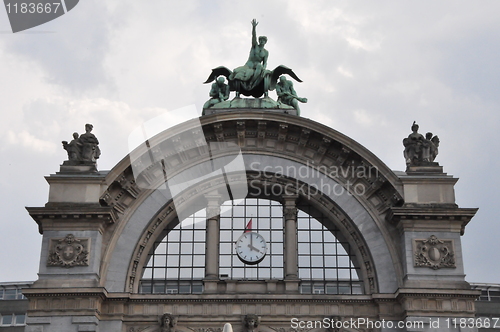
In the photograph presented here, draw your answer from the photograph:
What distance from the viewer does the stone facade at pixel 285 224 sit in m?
35.4

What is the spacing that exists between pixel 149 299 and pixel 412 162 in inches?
521

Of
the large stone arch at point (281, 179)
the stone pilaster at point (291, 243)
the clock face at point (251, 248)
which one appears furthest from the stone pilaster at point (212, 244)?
the stone pilaster at point (291, 243)

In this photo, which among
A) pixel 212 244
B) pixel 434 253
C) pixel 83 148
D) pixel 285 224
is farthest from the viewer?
pixel 83 148

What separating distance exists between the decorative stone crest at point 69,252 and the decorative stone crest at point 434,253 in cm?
1401

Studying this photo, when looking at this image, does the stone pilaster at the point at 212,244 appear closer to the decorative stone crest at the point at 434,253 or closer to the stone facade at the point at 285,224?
the stone facade at the point at 285,224

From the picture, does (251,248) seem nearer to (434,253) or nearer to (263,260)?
(263,260)

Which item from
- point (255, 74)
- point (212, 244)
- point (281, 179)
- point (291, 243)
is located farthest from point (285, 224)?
point (255, 74)

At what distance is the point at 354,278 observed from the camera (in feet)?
124

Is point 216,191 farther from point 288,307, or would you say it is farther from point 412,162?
point 412,162

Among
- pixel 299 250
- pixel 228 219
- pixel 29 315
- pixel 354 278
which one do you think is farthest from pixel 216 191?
pixel 29 315

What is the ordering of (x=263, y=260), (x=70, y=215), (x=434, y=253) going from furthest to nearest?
(x=263, y=260)
(x=70, y=215)
(x=434, y=253)

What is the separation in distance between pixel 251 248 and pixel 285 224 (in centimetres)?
188

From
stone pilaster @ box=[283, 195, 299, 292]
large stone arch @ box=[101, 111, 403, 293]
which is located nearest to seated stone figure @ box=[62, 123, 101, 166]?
large stone arch @ box=[101, 111, 403, 293]

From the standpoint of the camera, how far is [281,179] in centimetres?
3909
